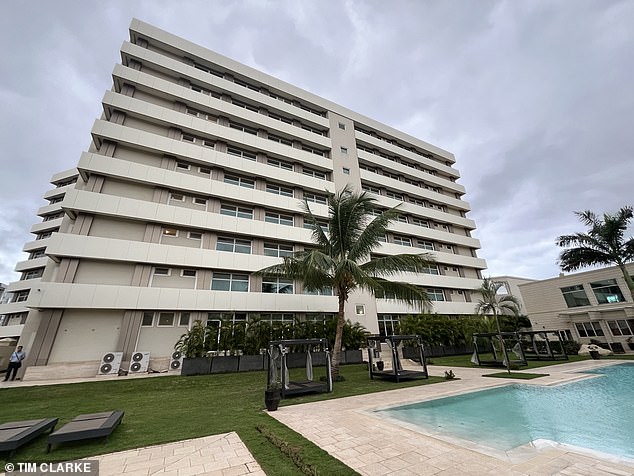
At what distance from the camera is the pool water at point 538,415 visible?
17.0 ft

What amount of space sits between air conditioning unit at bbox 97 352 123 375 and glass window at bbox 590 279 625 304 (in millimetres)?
39411

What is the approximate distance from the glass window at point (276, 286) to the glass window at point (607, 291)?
2944 cm

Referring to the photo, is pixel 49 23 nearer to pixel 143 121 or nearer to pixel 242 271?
pixel 143 121

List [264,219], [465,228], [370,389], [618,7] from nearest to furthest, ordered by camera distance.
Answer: [370,389]
[618,7]
[264,219]
[465,228]

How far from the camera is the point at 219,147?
21.7m

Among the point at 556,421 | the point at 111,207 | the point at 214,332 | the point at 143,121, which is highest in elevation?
the point at 143,121

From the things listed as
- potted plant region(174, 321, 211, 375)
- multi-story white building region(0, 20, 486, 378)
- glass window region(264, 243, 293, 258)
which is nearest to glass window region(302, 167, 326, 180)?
multi-story white building region(0, 20, 486, 378)

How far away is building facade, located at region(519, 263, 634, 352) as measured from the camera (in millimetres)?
22844

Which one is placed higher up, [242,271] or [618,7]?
[618,7]

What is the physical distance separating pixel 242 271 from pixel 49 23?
16652 millimetres

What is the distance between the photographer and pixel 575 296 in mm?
26078

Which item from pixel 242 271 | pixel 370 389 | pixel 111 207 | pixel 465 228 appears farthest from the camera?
pixel 465 228

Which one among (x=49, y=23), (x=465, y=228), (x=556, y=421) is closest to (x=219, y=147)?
(x=49, y=23)

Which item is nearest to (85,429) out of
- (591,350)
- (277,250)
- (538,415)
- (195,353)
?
(195,353)
